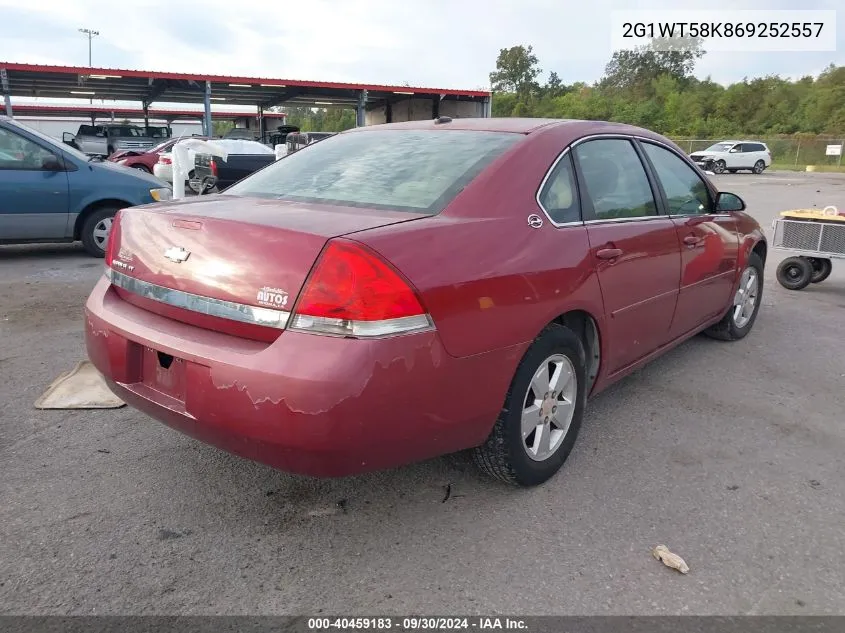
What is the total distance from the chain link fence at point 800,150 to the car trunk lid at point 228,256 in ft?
150

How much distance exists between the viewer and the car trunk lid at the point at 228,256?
7.16 feet

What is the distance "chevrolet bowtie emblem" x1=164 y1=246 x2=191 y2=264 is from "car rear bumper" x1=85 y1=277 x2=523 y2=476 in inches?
9.1

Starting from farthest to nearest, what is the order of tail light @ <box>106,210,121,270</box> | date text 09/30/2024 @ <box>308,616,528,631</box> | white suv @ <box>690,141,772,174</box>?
white suv @ <box>690,141,772,174</box> < tail light @ <box>106,210,121,270</box> < date text 09/30/2024 @ <box>308,616,528,631</box>

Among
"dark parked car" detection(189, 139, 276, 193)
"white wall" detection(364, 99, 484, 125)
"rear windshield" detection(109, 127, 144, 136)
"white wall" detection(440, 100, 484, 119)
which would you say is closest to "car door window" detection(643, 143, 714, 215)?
"dark parked car" detection(189, 139, 276, 193)

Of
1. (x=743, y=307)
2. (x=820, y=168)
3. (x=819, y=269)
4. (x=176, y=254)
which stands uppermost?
(x=820, y=168)

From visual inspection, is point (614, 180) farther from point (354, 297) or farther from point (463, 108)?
point (463, 108)

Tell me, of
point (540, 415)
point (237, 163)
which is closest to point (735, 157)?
point (237, 163)

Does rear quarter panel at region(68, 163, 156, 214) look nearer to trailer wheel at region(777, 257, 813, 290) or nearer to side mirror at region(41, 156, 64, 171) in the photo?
side mirror at region(41, 156, 64, 171)

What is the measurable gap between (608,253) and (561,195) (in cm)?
37

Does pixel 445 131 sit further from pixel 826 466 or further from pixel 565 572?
pixel 826 466

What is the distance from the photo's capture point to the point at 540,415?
281 centimetres

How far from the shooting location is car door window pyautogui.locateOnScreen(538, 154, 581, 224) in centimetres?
285

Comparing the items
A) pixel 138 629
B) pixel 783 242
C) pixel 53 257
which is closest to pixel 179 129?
pixel 53 257

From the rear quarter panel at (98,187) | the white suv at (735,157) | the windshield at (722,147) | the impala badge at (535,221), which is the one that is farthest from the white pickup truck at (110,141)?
the windshield at (722,147)
